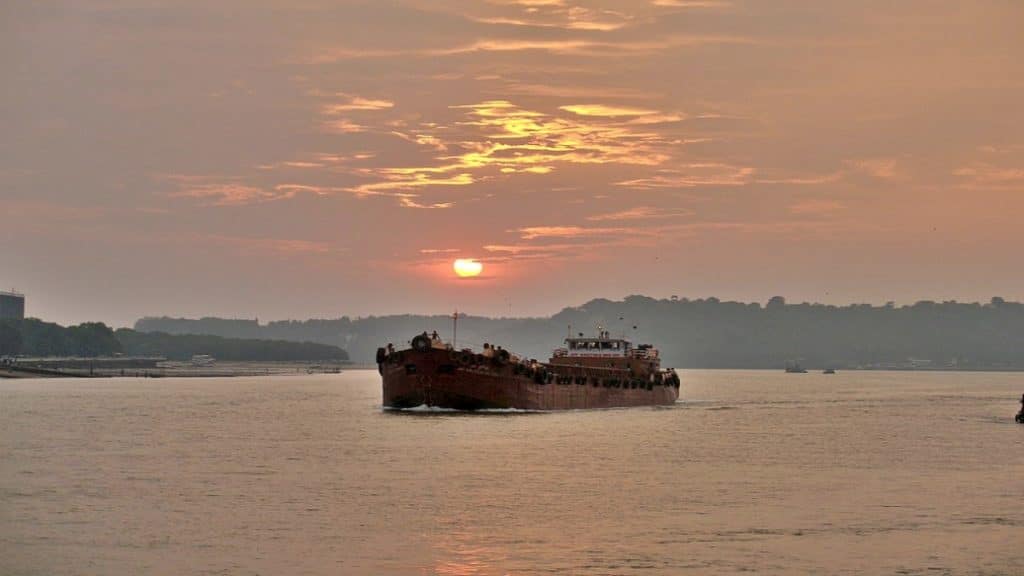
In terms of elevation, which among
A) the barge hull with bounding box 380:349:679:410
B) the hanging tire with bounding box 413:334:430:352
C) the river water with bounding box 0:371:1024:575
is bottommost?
the river water with bounding box 0:371:1024:575

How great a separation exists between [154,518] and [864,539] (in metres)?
22.2

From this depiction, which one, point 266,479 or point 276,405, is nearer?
point 266,479

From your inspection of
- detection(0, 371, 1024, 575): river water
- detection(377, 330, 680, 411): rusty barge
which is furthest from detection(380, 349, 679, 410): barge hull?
detection(0, 371, 1024, 575): river water

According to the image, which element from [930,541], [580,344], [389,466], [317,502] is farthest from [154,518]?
[580,344]

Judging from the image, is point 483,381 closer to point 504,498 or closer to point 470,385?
point 470,385

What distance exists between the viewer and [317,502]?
5241 cm

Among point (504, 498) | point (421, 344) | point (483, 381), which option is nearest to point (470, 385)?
point (483, 381)

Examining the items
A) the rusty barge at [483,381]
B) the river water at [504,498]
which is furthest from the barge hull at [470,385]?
the river water at [504,498]

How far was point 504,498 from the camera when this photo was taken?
5372cm

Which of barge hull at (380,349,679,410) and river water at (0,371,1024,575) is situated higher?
barge hull at (380,349,679,410)

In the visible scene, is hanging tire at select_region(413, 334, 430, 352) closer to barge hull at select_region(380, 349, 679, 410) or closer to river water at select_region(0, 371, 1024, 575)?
barge hull at select_region(380, 349, 679, 410)

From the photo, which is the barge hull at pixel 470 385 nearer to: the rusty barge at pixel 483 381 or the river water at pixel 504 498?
the rusty barge at pixel 483 381

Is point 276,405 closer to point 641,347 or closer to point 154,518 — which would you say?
point 641,347

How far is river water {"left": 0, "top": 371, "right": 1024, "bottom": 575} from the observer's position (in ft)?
132
